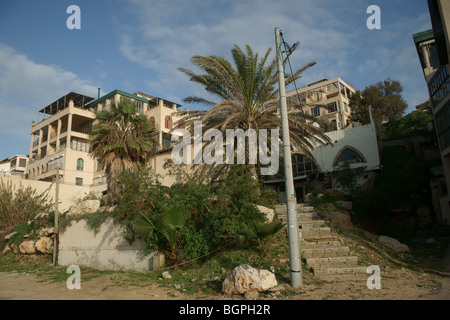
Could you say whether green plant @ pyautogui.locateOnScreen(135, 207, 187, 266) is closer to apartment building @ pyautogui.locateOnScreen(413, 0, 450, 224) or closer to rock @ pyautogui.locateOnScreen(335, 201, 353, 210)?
rock @ pyautogui.locateOnScreen(335, 201, 353, 210)

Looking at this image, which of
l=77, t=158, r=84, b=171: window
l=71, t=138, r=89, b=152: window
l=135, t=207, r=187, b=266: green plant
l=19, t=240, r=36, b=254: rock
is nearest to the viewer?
l=135, t=207, r=187, b=266: green plant

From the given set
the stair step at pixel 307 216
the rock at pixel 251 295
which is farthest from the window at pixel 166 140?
the rock at pixel 251 295

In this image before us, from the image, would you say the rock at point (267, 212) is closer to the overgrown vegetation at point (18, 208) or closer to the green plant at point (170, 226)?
the green plant at point (170, 226)

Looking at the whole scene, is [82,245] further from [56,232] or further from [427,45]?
[427,45]

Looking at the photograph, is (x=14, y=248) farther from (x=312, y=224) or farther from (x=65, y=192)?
(x=312, y=224)

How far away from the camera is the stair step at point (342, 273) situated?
26.1 feet

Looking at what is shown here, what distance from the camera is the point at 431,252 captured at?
39.1 feet

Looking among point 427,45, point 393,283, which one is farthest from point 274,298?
point 427,45

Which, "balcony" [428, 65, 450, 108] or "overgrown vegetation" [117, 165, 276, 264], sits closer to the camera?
"overgrown vegetation" [117, 165, 276, 264]

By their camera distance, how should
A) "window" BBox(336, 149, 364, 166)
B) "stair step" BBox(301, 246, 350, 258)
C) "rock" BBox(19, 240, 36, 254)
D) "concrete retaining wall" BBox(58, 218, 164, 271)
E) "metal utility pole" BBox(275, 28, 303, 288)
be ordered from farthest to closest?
1. "window" BBox(336, 149, 364, 166)
2. "rock" BBox(19, 240, 36, 254)
3. "concrete retaining wall" BBox(58, 218, 164, 271)
4. "stair step" BBox(301, 246, 350, 258)
5. "metal utility pole" BBox(275, 28, 303, 288)

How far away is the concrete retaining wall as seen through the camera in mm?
12684

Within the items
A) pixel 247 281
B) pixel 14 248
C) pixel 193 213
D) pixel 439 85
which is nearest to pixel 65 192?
pixel 14 248

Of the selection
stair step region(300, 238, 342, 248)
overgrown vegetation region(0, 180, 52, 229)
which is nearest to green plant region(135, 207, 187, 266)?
stair step region(300, 238, 342, 248)

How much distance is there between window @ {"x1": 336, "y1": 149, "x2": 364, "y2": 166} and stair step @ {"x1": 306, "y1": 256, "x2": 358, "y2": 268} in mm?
16179
